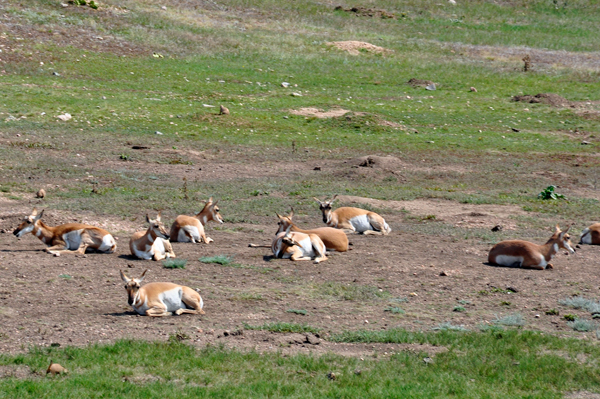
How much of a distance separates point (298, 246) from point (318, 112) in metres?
20.0

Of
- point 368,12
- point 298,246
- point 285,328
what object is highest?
point 368,12

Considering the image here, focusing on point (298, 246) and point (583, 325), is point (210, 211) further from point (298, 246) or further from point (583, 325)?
point (583, 325)

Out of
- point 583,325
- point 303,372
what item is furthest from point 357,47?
point 303,372

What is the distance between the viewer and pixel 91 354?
9.52 m

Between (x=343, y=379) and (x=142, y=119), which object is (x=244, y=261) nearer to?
(x=343, y=379)

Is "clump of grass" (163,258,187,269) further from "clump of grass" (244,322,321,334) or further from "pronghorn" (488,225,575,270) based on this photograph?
"pronghorn" (488,225,575,270)

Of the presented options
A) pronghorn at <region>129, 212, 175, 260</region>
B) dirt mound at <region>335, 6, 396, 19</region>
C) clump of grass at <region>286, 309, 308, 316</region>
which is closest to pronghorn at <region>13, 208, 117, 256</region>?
pronghorn at <region>129, 212, 175, 260</region>

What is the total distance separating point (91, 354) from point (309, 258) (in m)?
6.64

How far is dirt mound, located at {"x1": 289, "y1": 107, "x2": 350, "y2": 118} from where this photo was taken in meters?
34.3

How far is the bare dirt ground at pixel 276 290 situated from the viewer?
10648 mm

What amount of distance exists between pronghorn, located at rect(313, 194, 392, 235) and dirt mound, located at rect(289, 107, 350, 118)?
52.3ft

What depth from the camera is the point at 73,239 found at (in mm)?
14914

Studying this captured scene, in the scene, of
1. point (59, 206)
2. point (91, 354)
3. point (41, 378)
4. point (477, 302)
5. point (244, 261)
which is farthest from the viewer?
point (59, 206)

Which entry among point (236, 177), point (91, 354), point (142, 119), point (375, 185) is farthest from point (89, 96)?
point (91, 354)
